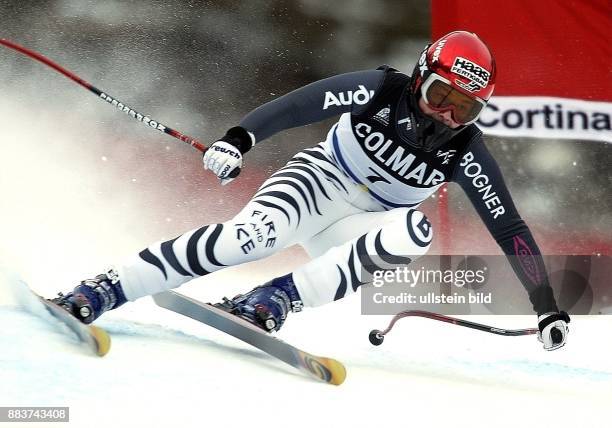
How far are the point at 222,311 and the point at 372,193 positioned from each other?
73 cm

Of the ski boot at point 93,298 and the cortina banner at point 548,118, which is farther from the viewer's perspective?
the cortina banner at point 548,118

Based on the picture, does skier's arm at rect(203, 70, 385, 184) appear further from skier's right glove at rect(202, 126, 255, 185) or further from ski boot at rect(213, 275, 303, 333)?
ski boot at rect(213, 275, 303, 333)

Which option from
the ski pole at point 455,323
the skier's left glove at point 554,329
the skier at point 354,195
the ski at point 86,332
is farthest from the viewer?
the ski pole at point 455,323

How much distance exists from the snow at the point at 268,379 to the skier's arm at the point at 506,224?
14.6 inches

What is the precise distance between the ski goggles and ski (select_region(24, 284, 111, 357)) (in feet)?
4.44

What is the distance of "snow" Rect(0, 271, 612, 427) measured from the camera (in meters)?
2.42

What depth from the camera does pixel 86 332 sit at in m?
2.57

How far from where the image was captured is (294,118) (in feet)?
9.79

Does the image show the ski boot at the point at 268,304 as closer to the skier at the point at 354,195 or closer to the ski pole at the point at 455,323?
the skier at the point at 354,195

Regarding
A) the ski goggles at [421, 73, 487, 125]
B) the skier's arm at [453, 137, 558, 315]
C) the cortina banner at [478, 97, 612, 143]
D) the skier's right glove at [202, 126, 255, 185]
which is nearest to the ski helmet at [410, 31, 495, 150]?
the ski goggles at [421, 73, 487, 125]

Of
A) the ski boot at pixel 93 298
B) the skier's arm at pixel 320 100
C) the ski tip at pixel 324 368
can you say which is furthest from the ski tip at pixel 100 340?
the skier's arm at pixel 320 100

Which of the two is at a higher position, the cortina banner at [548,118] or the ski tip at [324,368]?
the cortina banner at [548,118]

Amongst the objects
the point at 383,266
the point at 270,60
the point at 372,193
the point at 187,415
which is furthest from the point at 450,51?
the point at 270,60

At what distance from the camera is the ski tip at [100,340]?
2.57 meters
